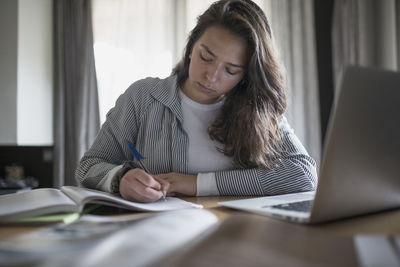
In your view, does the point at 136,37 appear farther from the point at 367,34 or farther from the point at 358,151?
the point at 358,151

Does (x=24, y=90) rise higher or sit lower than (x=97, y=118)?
higher

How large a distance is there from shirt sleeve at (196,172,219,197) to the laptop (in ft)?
1.11

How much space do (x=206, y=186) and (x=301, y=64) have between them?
1868 mm

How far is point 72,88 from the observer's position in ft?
10.6

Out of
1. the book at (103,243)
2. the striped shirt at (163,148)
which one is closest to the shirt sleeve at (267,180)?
the striped shirt at (163,148)

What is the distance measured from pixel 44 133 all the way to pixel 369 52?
241 cm

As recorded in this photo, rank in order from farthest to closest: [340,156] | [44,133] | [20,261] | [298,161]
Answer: [44,133], [298,161], [340,156], [20,261]

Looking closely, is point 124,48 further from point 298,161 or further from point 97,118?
point 298,161

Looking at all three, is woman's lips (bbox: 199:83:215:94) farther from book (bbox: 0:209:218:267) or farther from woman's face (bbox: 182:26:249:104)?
book (bbox: 0:209:218:267)

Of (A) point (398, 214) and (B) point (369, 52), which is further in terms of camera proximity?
(B) point (369, 52)

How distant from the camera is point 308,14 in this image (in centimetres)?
270

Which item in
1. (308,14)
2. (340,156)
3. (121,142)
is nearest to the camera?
(340,156)

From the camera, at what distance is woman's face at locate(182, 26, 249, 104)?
124 cm

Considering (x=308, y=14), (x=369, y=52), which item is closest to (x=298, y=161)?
(x=369, y=52)
